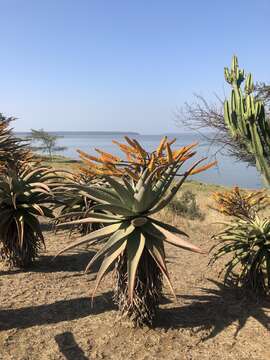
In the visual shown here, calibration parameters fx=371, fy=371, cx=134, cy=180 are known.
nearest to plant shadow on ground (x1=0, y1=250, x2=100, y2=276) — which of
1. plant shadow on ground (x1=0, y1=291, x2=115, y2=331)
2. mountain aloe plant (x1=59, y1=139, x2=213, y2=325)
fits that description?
plant shadow on ground (x1=0, y1=291, x2=115, y2=331)

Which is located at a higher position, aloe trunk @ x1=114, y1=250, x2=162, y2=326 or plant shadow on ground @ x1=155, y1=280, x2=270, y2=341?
aloe trunk @ x1=114, y1=250, x2=162, y2=326

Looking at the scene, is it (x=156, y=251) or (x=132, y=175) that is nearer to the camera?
(x=156, y=251)

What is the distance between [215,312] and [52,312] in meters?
2.34

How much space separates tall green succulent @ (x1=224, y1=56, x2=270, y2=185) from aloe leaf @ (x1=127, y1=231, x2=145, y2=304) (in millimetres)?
3691

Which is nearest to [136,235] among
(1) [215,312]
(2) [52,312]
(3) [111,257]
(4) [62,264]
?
(3) [111,257]

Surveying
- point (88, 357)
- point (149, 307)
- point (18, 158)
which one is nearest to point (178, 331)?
point (149, 307)

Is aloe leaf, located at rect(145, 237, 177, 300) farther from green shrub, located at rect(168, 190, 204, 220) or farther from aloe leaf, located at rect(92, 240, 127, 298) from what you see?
green shrub, located at rect(168, 190, 204, 220)

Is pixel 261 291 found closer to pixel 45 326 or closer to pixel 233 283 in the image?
pixel 233 283

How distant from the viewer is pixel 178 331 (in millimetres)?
4758

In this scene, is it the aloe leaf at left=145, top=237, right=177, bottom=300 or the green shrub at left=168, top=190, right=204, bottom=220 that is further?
→ the green shrub at left=168, top=190, right=204, bottom=220

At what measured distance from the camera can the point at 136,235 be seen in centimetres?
447

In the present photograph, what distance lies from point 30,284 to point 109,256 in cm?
223

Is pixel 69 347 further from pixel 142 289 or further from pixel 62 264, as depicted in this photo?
pixel 62 264

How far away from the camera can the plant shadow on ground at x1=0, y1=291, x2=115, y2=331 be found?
4.70m
